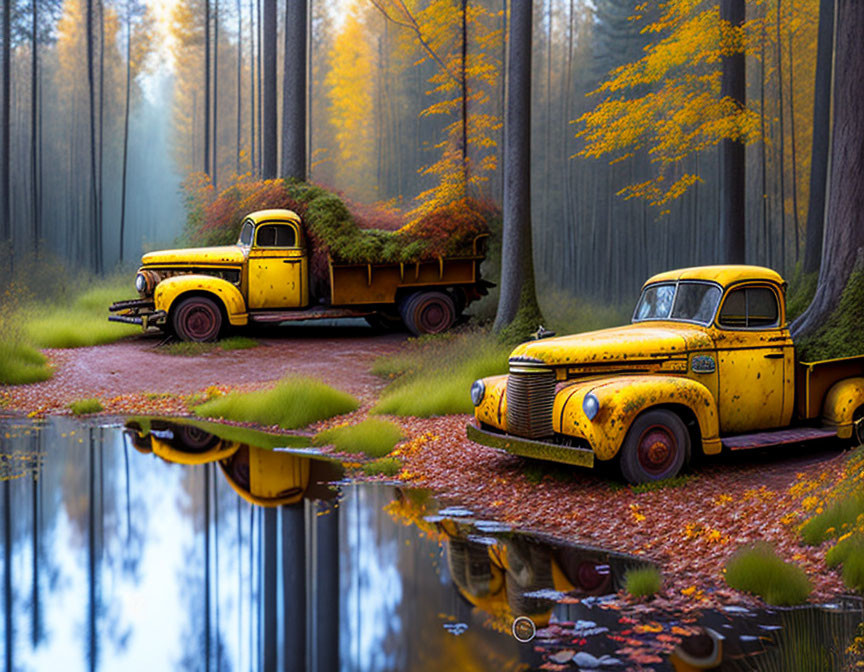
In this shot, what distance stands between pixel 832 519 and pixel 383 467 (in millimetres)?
3972

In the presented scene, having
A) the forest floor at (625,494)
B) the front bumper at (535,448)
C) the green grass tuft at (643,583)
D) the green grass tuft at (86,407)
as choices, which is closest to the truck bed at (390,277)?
the forest floor at (625,494)

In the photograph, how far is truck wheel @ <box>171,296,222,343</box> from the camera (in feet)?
51.3

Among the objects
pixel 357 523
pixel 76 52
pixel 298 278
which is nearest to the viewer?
pixel 357 523

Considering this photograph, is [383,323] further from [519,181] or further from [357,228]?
[519,181]

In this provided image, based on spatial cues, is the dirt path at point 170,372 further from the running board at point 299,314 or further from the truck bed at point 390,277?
the truck bed at point 390,277

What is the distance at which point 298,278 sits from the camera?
1655 cm

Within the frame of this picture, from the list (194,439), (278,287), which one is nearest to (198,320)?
(278,287)

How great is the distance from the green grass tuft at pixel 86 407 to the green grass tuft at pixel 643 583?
8471 mm

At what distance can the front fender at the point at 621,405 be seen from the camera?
22.1 ft

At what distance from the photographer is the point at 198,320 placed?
51.7 ft

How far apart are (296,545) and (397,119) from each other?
28.3 m

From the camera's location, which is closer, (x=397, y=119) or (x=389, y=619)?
(x=389, y=619)

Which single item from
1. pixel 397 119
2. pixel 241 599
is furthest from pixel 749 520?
pixel 397 119

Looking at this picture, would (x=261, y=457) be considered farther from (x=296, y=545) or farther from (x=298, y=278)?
(x=298, y=278)
